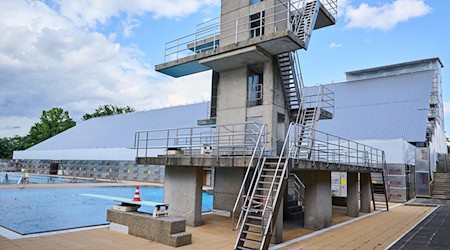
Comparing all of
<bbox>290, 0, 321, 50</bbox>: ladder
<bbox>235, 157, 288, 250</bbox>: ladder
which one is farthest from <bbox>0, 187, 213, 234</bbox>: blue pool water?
<bbox>290, 0, 321, 50</bbox>: ladder

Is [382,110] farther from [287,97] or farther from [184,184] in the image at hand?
[184,184]

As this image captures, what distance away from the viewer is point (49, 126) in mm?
67000

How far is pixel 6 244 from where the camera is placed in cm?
747

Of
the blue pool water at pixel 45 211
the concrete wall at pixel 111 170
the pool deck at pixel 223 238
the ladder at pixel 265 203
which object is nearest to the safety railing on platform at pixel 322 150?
the ladder at pixel 265 203

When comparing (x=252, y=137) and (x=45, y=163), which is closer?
(x=252, y=137)

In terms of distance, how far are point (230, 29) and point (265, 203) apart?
7945 millimetres

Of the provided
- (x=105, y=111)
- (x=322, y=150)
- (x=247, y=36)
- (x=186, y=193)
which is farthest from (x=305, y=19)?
(x=105, y=111)

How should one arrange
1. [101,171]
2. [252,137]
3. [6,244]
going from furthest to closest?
[101,171] → [252,137] → [6,244]

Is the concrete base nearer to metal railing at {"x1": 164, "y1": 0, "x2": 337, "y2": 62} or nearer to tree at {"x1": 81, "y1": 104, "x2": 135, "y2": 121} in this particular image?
metal railing at {"x1": 164, "y1": 0, "x2": 337, "y2": 62}

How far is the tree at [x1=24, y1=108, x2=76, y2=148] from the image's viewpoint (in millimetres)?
65306

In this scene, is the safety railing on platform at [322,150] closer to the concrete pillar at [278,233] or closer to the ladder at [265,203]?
the ladder at [265,203]

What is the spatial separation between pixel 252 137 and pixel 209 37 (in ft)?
16.4

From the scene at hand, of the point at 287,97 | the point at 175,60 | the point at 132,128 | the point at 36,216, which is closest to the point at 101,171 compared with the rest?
the point at 132,128

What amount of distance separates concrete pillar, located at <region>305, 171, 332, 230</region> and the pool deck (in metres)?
0.33
